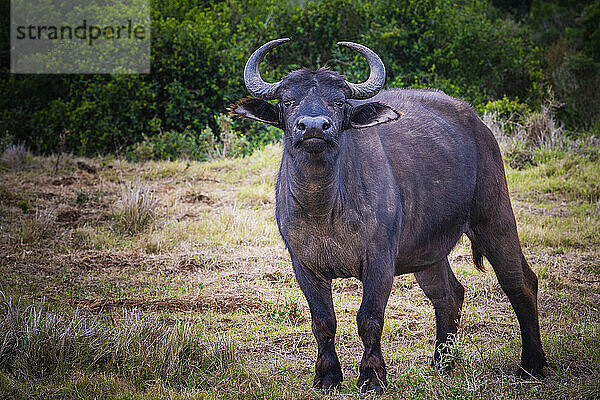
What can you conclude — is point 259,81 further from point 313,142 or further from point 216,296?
point 216,296

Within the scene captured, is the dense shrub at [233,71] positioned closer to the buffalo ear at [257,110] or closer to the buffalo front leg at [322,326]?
the buffalo ear at [257,110]

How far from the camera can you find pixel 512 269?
230 inches

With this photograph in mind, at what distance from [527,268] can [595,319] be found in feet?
3.92

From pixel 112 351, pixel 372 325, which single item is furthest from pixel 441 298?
pixel 112 351

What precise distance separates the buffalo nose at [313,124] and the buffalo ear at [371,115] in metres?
0.49

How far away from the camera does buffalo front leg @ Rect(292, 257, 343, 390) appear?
4934mm

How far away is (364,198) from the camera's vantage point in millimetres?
4898

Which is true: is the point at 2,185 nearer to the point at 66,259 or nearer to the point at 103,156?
the point at 66,259

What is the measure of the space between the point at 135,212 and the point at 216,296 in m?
2.63

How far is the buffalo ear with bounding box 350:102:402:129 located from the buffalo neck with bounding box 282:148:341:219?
12.0 inches

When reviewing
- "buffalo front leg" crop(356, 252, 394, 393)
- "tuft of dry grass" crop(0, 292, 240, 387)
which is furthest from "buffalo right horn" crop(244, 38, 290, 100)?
"tuft of dry grass" crop(0, 292, 240, 387)

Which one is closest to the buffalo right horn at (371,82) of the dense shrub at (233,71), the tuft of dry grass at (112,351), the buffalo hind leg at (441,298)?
the buffalo hind leg at (441,298)

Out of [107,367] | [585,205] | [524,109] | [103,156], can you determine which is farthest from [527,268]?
[103,156]

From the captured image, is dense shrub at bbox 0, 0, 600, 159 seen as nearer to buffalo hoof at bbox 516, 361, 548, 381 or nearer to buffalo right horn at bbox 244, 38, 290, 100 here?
buffalo right horn at bbox 244, 38, 290, 100
